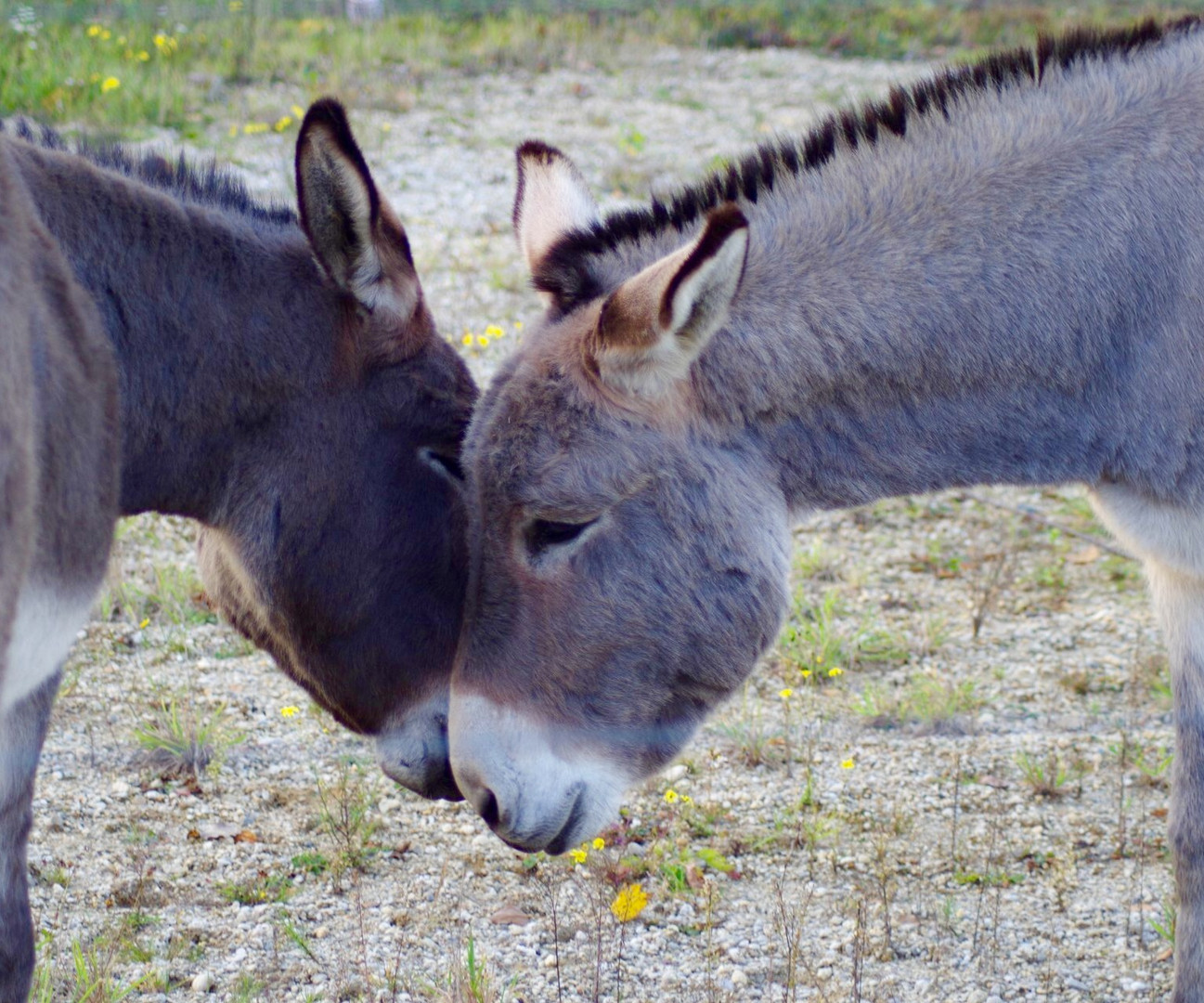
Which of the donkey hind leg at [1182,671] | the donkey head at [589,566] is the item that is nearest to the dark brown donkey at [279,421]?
the donkey head at [589,566]

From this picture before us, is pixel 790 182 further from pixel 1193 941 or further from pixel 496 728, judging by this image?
pixel 1193 941

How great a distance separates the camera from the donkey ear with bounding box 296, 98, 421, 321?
257 centimetres

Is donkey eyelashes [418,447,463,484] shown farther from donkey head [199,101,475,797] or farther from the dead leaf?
the dead leaf

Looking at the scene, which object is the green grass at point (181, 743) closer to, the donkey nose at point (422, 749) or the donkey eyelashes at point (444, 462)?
the donkey nose at point (422, 749)

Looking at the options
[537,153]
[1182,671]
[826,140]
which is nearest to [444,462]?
[537,153]

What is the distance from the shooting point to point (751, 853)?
12.0ft

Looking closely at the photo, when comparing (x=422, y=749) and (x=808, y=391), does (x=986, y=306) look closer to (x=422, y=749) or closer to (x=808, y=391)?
(x=808, y=391)

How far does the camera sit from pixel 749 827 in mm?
3770

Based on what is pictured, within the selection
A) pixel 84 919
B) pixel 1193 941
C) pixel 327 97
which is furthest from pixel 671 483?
pixel 84 919

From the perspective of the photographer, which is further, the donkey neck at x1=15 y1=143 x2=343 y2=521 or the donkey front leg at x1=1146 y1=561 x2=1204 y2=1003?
the donkey front leg at x1=1146 y1=561 x2=1204 y2=1003

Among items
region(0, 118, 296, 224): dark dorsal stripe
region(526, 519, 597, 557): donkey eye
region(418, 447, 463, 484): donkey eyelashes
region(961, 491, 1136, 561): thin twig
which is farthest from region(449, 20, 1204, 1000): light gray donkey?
region(961, 491, 1136, 561): thin twig

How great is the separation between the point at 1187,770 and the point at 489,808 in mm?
1602

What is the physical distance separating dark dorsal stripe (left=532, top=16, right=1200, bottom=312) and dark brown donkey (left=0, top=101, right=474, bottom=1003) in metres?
0.35

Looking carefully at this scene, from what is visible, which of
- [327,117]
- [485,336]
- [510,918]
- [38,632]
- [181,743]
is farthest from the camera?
[485,336]
